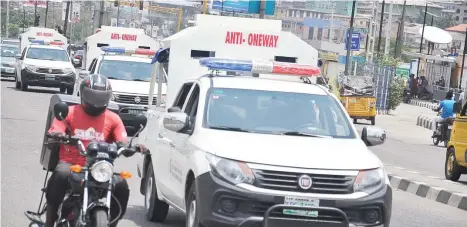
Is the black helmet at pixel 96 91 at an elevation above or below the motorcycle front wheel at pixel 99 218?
above

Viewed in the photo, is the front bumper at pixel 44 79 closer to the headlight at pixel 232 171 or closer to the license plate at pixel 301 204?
the headlight at pixel 232 171

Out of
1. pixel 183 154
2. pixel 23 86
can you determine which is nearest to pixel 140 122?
pixel 183 154

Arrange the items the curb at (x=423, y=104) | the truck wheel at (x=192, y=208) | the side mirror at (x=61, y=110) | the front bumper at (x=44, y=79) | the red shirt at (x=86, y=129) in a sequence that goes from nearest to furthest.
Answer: the side mirror at (x=61, y=110), the red shirt at (x=86, y=129), the truck wheel at (x=192, y=208), the front bumper at (x=44, y=79), the curb at (x=423, y=104)

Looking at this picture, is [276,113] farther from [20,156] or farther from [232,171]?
[20,156]

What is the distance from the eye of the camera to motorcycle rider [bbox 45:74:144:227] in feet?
26.2

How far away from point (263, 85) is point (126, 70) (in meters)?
15.4

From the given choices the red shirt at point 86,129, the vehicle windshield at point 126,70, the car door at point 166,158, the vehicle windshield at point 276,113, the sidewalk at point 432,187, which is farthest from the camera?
the vehicle windshield at point 126,70

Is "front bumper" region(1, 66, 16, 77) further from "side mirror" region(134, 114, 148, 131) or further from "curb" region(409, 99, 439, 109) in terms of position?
"side mirror" region(134, 114, 148, 131)

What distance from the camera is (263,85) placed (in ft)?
34.9

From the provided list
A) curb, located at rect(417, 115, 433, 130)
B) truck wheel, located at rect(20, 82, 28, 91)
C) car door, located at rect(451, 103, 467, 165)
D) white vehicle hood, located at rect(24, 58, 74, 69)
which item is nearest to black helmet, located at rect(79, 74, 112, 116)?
car door, located at rect(451, 103, 467, 165)

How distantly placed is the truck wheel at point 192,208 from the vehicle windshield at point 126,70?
15857mm

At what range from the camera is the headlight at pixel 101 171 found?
292 inches

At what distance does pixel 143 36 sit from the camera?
34.9m

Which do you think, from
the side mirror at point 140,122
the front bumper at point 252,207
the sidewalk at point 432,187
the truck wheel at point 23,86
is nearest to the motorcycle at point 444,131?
the sidewalk at point 432,187
